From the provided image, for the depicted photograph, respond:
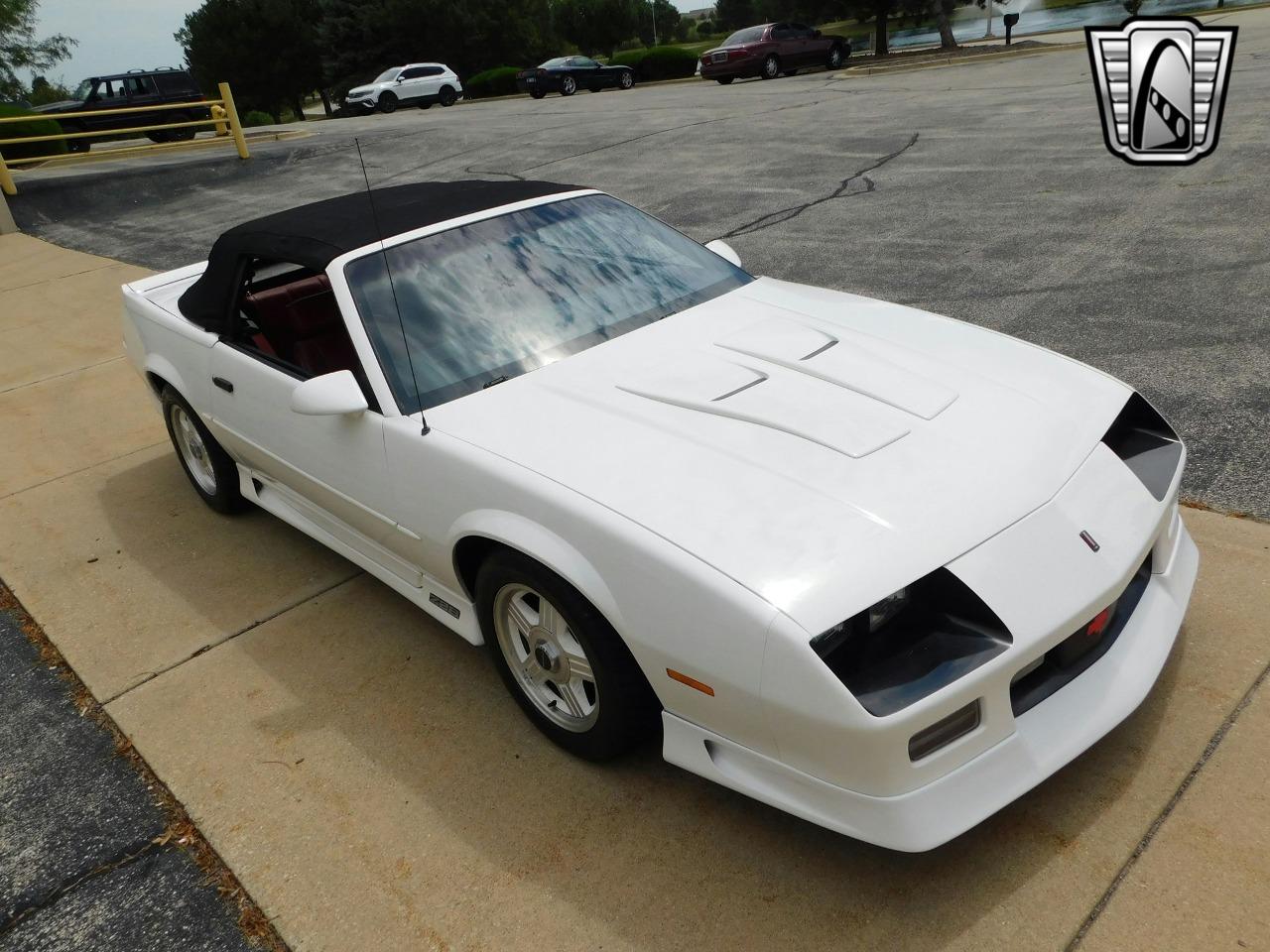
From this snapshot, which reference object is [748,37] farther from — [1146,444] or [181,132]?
[1146,444]

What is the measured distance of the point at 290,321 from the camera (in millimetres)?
Answer: 4180

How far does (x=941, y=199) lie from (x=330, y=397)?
739 centimetres

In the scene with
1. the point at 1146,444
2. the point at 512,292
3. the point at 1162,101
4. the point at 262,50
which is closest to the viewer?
the point at 1146,444

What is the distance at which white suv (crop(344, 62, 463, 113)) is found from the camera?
33594mm

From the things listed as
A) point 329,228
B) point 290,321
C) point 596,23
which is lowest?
point 596,23

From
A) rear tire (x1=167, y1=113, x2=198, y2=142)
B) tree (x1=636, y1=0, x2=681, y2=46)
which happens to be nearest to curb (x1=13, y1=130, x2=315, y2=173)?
rear tire (x1=167, y1=113, x2=198, y2=142)

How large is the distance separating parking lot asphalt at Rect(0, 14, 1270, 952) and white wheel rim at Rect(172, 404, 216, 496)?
34 centimetres

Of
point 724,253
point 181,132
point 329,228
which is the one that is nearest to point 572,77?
point 181,132

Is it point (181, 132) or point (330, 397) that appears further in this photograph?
point (181, 132)

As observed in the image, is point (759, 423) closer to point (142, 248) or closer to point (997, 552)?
point (997, 552)

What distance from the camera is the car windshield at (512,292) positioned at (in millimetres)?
3340

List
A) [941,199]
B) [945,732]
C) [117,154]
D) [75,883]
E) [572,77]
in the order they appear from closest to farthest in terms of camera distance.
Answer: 1. [945,732]
2. [75,883]
3. [941,199]
4. [117,154]
5. [572,77]

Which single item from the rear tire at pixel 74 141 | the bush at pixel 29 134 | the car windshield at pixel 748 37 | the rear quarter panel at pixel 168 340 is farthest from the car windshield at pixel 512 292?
the rear tire at pixel 74 141

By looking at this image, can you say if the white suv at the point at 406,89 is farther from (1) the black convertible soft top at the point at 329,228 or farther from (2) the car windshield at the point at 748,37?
(1) the black convertible soft top at the point at 329,228
